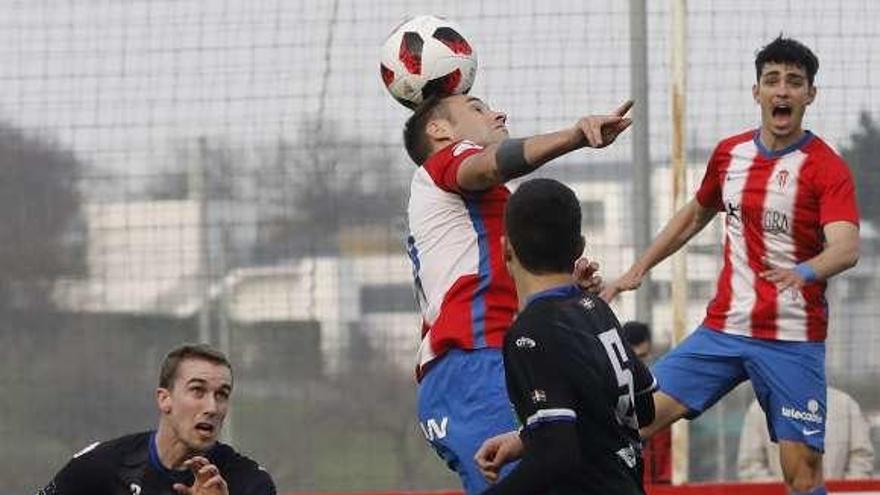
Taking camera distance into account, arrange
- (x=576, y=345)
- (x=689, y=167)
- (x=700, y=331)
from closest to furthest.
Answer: (x=576, y=345) → (x=700, y=331) → (x=689, y=167)

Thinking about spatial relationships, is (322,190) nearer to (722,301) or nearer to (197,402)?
(722,301)

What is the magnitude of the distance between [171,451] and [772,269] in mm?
2535

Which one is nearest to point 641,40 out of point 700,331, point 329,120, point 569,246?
point 329,120

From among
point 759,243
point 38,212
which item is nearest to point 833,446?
point 759,243

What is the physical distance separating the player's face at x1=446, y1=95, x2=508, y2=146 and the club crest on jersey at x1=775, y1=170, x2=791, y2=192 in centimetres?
185

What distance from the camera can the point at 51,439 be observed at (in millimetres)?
11148

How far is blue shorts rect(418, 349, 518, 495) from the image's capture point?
6.70 meters

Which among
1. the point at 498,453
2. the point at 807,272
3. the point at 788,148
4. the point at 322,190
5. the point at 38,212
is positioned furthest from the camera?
the point at 38,212

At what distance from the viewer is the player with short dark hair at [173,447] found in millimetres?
6910

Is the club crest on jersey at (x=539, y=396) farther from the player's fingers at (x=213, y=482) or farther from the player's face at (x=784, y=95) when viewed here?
the player's face at (x=784, y=95)

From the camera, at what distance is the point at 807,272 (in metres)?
7.91

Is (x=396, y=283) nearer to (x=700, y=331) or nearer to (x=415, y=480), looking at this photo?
(x=415, y=480)

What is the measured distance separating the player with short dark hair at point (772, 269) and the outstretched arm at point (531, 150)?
1835 mm

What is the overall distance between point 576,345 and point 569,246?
274 mm
